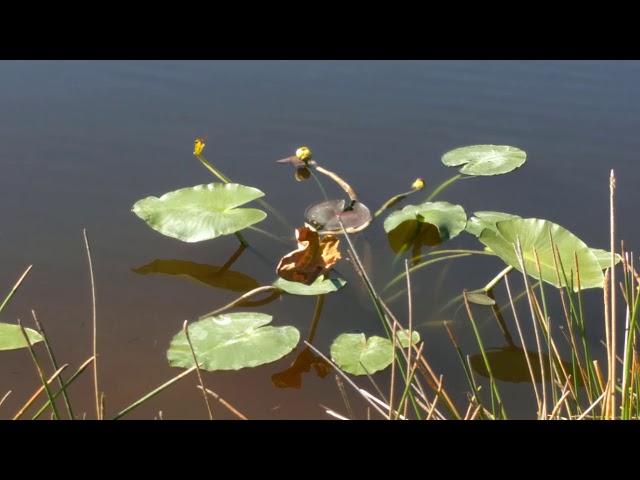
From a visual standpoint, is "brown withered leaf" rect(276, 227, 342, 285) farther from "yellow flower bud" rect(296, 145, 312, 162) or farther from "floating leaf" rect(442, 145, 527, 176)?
"floating leaf" rect(442, 145, 527, 176)

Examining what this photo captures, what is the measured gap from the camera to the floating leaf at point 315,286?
163 cm

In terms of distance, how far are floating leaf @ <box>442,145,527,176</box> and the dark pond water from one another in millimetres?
60

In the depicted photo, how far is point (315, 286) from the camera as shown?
1654mm

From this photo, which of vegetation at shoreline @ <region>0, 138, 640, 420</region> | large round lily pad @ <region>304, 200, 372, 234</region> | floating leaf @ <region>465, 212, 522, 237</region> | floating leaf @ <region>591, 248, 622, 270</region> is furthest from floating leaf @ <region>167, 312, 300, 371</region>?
floating leaf @ <region>591, 248, 622, 270</region>

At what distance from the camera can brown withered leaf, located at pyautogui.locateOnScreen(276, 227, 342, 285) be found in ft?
5.25

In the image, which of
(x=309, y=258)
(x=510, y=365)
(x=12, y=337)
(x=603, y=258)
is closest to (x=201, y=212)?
(x=309, y=258)

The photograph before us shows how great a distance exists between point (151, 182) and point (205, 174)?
→ 0.16 metres

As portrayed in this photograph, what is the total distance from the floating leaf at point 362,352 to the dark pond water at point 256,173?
6 cm

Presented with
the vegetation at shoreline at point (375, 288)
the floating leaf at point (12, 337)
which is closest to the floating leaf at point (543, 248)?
the vegetation at shoreline at point (375, 288)

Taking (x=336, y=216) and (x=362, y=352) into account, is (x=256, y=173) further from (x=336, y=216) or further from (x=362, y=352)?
(x=362, y=352)

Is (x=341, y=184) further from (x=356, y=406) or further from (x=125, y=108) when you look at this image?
(x=125, y=108)

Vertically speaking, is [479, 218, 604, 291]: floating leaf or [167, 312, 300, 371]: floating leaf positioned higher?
[479, 218, 604, 291]: floating leaf

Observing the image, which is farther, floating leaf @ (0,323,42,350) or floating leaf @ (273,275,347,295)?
floating leaf @ (273,275,347,295)

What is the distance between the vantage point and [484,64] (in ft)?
9.94
